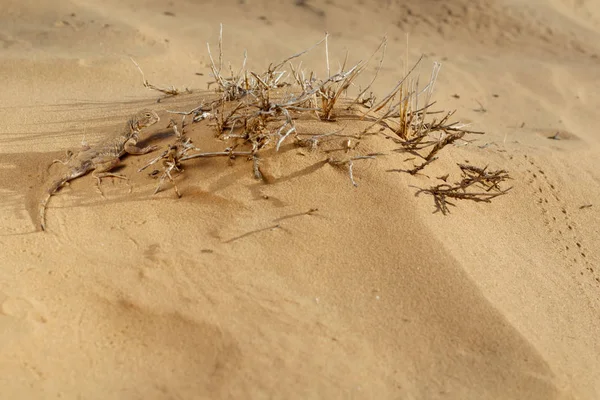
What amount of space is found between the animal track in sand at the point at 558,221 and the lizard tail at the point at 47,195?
8.17 feet

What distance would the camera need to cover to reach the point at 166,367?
177cm

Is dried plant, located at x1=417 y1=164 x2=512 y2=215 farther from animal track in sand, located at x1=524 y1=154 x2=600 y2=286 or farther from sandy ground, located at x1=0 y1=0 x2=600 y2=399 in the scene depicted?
animal track in sand, located at x1=524 y1=154 x2=600 y2=286

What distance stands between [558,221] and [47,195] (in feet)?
8.77

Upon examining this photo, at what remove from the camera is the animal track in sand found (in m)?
2.62

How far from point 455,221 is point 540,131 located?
8.53 feet

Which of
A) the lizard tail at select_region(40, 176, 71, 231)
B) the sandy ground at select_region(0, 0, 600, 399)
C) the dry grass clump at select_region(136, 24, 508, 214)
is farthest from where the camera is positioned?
the dry grass clump at select_region(136, 24, 508, 214)

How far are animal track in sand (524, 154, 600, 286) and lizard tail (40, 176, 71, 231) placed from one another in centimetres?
249

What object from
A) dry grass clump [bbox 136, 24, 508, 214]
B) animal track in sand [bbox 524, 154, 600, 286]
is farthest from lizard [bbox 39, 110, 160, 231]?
animal track in sand [bbox 524, 154, 600, 286]

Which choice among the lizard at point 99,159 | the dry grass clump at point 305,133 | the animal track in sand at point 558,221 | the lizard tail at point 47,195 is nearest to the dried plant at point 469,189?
the dry grass clump at point 305,133

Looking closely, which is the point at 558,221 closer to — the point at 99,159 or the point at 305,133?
the point at 305,133

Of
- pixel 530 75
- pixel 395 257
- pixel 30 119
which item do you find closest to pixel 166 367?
pixel 395 257

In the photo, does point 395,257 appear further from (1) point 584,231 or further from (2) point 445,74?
(2) point 445,74

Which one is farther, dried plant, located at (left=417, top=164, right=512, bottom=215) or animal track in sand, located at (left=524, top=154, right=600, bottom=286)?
animal track in sand, located at (left=524, top=154, right=600, bottom=286)

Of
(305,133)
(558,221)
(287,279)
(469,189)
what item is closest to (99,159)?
(305,133)
